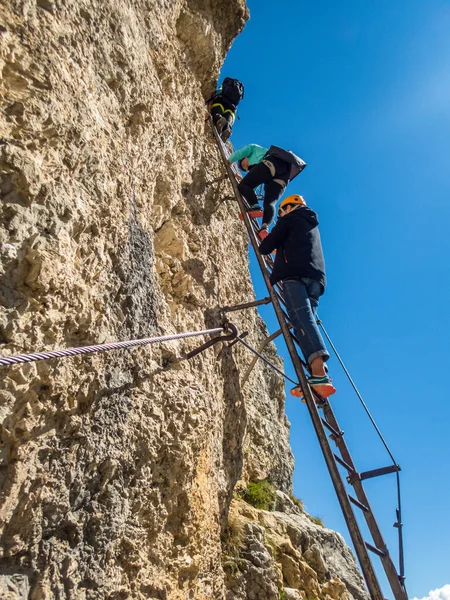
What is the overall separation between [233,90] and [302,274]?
4010mm

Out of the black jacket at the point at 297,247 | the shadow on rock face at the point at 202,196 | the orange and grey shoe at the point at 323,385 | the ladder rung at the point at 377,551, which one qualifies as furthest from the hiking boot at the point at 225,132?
the ladder rung at the point at 377,551

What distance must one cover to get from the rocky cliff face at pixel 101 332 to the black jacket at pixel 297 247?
92 cm

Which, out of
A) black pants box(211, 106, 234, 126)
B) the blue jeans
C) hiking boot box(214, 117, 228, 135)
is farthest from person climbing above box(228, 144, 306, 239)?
the blue jeans

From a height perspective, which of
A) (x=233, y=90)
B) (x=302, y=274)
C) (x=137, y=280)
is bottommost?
(x=137, y=280)

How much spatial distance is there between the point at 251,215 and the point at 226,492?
12.0ft

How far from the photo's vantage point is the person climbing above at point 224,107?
→ 23.4 ft

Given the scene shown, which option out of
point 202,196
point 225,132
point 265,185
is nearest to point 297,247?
point 202,196

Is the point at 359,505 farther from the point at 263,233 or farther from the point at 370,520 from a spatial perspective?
the point at 263,233

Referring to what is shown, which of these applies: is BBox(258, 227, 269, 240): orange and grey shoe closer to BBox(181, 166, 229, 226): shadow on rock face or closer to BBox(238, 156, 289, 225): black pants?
BBox(238, 156, 289, 225): black pants

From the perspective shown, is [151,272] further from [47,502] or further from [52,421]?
[47,502]

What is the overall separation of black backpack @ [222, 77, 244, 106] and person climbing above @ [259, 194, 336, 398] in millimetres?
2639

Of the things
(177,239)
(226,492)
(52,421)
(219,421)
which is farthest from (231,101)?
(52,421)

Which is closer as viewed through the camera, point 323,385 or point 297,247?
point 323,385

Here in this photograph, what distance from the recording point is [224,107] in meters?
7.24
